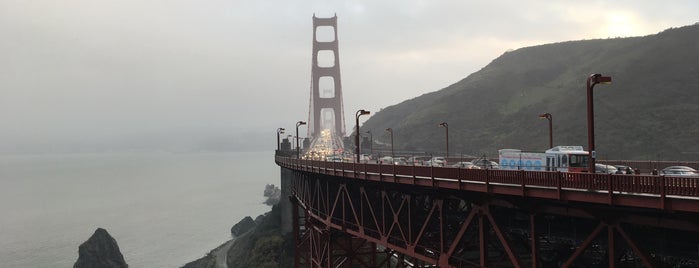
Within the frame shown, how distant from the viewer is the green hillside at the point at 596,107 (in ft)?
287

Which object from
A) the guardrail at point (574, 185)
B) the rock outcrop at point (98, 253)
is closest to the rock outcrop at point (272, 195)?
the rock outcrop at point (98, 253)

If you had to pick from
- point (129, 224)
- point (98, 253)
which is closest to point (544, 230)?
point (98, 253)

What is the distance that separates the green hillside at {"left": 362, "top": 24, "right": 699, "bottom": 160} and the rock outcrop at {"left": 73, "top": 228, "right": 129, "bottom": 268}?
69.8m

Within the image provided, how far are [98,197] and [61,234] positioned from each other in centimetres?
9087

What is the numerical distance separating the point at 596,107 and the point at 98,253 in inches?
3765

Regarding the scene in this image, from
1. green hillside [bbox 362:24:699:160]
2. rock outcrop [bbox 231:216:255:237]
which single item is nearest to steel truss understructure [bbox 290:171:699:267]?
green hillside [bbox 362:24:699:160]

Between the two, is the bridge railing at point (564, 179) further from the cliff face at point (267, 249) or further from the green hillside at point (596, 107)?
the green hillside at point (596, 107)

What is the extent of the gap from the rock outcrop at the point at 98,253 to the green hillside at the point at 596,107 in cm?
6984

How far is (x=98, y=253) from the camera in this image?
73.6 meters

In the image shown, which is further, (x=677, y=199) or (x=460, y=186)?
A: (x=460, y=186)

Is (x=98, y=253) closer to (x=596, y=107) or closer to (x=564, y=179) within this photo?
(x=564, y=179)

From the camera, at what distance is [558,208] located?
17.2 meters

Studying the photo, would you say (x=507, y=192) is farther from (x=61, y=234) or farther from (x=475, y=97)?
(x=475, y=97)

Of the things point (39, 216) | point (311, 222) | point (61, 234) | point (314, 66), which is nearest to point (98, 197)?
point (39, 216)
